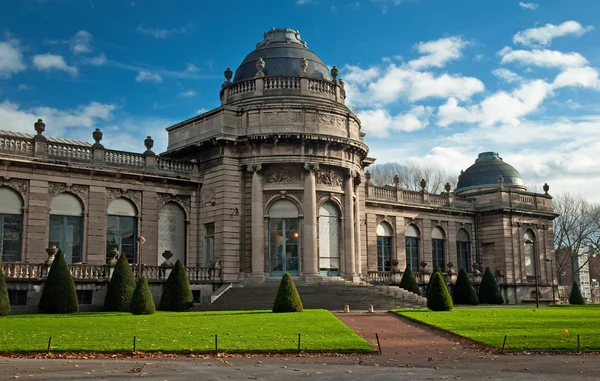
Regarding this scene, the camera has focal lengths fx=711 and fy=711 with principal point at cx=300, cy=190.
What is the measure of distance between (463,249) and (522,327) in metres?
30.2

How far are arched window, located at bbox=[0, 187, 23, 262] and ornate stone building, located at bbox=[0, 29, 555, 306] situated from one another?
0.05 meters

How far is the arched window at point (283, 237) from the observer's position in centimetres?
3653

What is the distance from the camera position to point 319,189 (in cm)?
3697

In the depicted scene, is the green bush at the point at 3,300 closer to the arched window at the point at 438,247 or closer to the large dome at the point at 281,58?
the large dome at the point at 281,58

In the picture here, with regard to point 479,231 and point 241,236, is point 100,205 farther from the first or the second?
point 479,231

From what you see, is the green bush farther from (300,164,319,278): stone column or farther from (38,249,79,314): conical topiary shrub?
(300,164,319,278): stone column

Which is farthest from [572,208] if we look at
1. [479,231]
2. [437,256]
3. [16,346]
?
[16,346]

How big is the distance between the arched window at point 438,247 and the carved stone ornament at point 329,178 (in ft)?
55.1

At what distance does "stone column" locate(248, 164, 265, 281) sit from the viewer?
36.0m

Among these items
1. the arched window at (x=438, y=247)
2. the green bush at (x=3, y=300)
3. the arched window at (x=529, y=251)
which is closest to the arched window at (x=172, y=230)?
the green bush at (x=3, y=300)

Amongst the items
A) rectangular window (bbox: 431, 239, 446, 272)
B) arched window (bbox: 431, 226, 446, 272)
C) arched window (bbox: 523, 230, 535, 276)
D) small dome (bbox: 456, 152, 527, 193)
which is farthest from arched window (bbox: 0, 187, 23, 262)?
small dome (bbox: 456, 152, 527, 193)

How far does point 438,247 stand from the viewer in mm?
52906

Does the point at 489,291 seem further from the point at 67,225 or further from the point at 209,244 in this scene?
the point at 67,225

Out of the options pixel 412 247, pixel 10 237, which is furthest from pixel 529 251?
pixel 10 237
